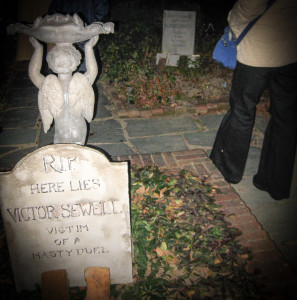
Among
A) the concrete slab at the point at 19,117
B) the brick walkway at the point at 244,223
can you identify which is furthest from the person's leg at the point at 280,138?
the concrete slab at the point at 19,117

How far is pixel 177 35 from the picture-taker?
5.86m

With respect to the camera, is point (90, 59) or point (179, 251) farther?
point (179, 251)

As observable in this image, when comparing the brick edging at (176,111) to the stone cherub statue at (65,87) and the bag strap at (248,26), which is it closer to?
the bag strap at (248,26)

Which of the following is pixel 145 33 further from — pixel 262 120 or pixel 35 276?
pixel 35 276

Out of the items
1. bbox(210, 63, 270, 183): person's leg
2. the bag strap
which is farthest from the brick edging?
the bag strap

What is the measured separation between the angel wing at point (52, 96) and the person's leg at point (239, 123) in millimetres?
1623

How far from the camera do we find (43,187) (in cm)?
171

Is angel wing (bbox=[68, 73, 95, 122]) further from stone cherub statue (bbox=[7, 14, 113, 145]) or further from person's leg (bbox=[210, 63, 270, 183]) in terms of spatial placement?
person's leg (bbox=[210, 63, 270, 183])

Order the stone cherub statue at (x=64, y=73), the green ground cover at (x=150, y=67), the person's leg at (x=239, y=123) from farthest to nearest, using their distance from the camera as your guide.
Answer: the green ground cover at (x=150, y=67), the person's leg at (x=239, y=123), the stone cherub statue at (x=64, y=73)

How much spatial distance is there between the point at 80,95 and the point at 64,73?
19cm

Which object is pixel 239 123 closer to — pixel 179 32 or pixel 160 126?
pixel 160 126

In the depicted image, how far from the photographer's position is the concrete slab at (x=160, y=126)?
13.5 ft

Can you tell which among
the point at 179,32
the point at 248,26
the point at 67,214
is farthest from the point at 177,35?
the point at 67,214

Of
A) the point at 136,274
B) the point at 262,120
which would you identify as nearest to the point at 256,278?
the point at 136,274
